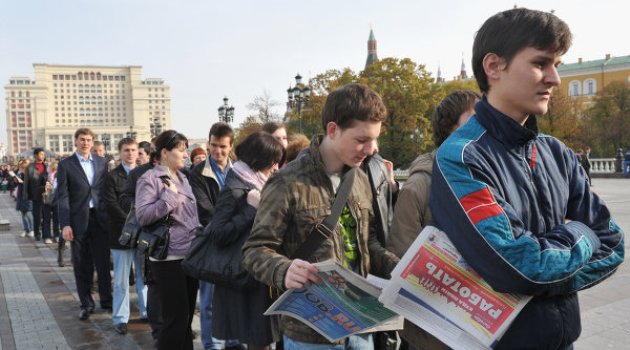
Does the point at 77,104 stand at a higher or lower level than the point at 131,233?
higher

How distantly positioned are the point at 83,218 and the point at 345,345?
4723mm

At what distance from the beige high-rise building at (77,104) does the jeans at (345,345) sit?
447ft

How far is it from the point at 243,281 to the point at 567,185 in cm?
216

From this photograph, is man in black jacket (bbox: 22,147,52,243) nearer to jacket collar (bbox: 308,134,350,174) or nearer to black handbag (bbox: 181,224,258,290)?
black handbag (bbox: 181,224,258,290)

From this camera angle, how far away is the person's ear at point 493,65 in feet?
5.15

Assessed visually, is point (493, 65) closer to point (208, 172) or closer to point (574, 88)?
point (208, 172)

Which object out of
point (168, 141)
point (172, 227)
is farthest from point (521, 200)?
point (168, 141)

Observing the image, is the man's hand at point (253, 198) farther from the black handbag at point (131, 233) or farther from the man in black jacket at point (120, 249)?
the man in black jacket at point (120, 249)

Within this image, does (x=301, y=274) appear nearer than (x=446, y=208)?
No

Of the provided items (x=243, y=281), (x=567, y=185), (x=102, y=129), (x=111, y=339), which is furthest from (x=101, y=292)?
(x=102, y=129)

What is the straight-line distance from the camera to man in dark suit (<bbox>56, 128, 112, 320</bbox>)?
6074 millimetres

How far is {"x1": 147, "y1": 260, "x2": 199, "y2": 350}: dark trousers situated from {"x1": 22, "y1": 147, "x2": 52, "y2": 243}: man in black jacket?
30.7 ft

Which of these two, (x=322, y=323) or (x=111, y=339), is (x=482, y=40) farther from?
(x=111, y=339)

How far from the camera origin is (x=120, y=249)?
5715 mm
